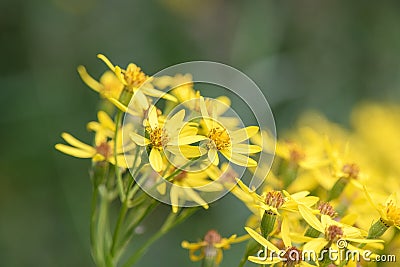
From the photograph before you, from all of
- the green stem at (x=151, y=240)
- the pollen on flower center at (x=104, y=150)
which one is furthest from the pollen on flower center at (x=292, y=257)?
the pollen on flower center at (x=104, y=150)

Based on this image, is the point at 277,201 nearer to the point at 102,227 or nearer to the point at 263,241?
the point at 263,241

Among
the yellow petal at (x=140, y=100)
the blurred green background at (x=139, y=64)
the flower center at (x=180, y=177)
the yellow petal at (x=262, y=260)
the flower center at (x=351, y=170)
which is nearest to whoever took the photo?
the yellow petal at (x=262, y=260)

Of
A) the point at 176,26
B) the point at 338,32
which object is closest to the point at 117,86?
the point at 176,26

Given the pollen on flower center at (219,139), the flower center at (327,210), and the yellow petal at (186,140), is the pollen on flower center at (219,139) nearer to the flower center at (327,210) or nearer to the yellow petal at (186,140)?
the yellow petal at (186,140)

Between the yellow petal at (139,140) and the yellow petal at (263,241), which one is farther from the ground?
the yellow petal at (139,140)

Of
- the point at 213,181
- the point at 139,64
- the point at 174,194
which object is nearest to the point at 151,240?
the point at 174,194

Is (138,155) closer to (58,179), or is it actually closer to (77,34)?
(58,179)

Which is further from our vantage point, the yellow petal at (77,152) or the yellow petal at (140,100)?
the yellow petal at (77,152)

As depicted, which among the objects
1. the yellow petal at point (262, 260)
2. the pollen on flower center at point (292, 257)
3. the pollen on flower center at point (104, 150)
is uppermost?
the pollen on flower center at point (104, 150)
